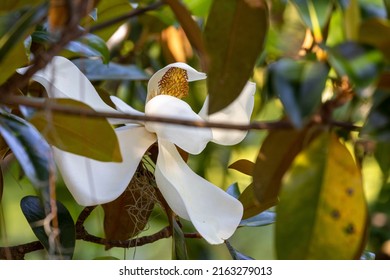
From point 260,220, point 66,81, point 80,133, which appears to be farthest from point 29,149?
point 260,220

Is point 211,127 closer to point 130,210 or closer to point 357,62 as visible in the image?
point 357,62

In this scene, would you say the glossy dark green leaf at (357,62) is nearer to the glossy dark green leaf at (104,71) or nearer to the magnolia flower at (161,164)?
the magnolia flower at (161,164)

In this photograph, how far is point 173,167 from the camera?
677mm

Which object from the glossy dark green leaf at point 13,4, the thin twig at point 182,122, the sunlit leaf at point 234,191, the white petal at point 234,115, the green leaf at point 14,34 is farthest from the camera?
the sunlit leaf at point 234,191

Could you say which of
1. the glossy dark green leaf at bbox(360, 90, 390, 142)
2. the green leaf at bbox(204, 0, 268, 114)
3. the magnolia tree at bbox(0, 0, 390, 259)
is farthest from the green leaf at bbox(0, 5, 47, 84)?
the glossy dark green leaf at bbox(360, 90, 390, 142)

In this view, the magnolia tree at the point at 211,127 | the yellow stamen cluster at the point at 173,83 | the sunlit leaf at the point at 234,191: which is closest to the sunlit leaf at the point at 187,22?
the magnolia tree at the point at 211,127

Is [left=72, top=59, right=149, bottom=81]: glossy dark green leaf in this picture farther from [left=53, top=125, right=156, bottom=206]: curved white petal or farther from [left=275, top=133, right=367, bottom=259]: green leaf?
[left=275, top=133, right=367, bottom=259]: green leaf

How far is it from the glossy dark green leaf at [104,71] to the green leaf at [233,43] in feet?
1.29

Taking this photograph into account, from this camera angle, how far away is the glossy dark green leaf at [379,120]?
429 mm

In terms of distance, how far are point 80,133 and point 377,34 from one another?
22 centimetres

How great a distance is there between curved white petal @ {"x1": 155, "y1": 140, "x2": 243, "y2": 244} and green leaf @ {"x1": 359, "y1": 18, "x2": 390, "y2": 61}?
9.4 inches

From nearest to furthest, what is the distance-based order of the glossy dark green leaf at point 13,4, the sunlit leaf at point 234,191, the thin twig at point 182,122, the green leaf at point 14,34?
the thin twig at point 182,122 → the green leaf at point 14,34 → the glossy dark green leaf at point 13,4 → the sunlit leaf at point 234,191

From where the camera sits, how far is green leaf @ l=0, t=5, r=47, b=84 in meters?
0.50
